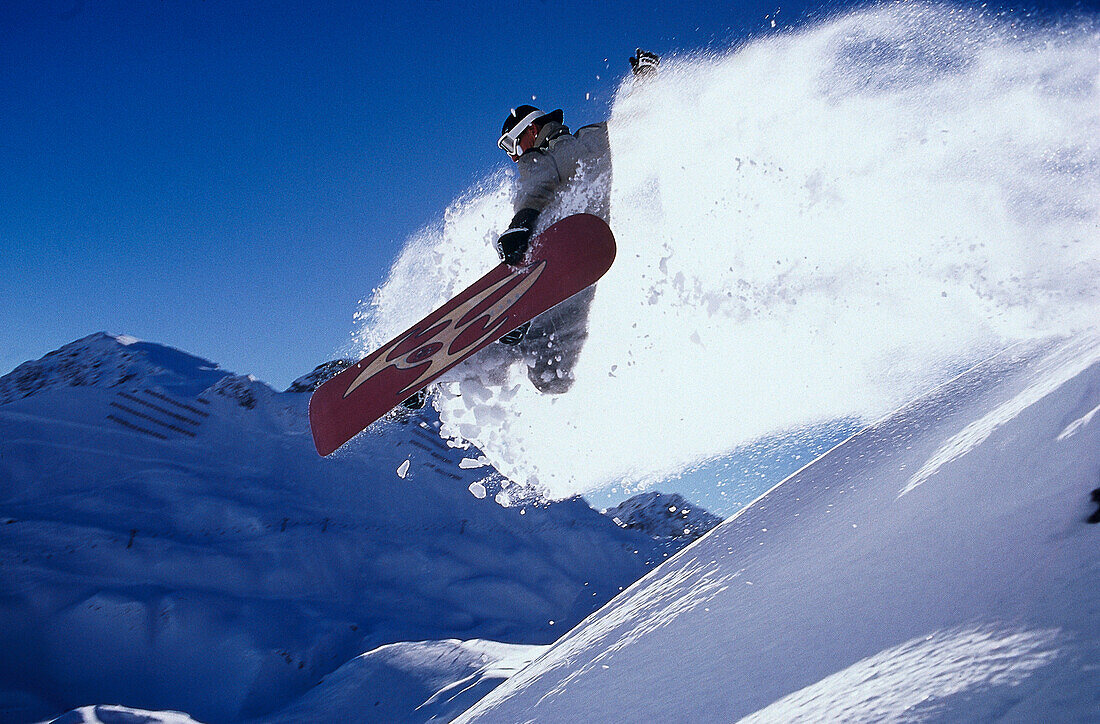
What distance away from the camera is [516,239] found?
430 cm

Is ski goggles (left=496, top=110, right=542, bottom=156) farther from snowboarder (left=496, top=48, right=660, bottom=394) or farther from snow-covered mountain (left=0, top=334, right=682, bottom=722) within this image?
snow-covered mountain (left=0, top=334, right=682, bottom=722)

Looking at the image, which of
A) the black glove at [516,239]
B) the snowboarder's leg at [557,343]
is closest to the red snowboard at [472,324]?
the black glove at [516,239]

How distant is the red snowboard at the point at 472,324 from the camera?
418 cm

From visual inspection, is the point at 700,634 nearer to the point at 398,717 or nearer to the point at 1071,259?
the point at 1071,259

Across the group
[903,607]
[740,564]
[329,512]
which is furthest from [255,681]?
[903,607]

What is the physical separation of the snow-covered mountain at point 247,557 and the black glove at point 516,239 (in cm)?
206

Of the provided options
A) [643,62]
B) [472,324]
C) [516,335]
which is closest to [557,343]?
[516,335]

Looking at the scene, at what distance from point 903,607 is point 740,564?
0.98 m

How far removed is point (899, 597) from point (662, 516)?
4963 cm

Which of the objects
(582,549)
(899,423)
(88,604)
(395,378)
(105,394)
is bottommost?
(582,549)

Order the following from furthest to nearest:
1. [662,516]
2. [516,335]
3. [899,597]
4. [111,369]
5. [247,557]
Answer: [662,516] < [111,369] < [247,557] < [516,335] < [899,597]

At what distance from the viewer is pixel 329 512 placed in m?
17.3

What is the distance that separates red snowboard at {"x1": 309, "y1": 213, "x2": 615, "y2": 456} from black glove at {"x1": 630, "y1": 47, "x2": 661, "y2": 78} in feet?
5.40

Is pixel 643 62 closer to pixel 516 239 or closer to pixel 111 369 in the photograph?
pixel 516 239
